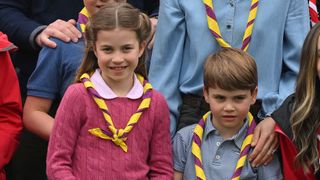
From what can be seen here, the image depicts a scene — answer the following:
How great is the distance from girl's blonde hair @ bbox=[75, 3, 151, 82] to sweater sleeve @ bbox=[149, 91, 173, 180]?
356 millimetres

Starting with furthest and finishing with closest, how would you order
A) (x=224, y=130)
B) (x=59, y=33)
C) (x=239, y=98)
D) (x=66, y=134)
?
1. (x=59, y=33)
2. (x=224, y=130)
3. (x=239, y=98)
4. (x=66, y=134)

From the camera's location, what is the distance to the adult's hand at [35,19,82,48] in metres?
3.95

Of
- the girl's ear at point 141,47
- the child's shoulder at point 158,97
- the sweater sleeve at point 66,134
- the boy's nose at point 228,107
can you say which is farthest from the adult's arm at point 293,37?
the sweater sleeve at point 66,134

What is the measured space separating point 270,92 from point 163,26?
733mm

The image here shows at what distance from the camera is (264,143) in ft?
11.9

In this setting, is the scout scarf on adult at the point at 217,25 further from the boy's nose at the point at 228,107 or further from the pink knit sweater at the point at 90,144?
the pink knit sweater at the point at 90,144

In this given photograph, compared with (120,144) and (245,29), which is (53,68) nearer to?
(120,144)

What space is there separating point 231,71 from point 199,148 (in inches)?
17.8

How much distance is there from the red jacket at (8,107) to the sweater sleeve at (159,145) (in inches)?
35.8

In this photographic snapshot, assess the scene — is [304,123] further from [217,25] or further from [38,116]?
[38,116]

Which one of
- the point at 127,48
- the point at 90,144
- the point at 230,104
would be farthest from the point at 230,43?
the point at 90,144

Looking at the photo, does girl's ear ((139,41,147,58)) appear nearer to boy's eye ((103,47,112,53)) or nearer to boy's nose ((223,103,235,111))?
boy's eye ((103,47,112,53))

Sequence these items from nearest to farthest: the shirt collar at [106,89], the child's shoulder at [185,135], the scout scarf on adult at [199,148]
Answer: the shirt collar at [106,89], the scout scarf on adult at [199,148], the child's shoulder at [185,135]

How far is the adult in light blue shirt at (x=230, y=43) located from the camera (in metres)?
3.82
